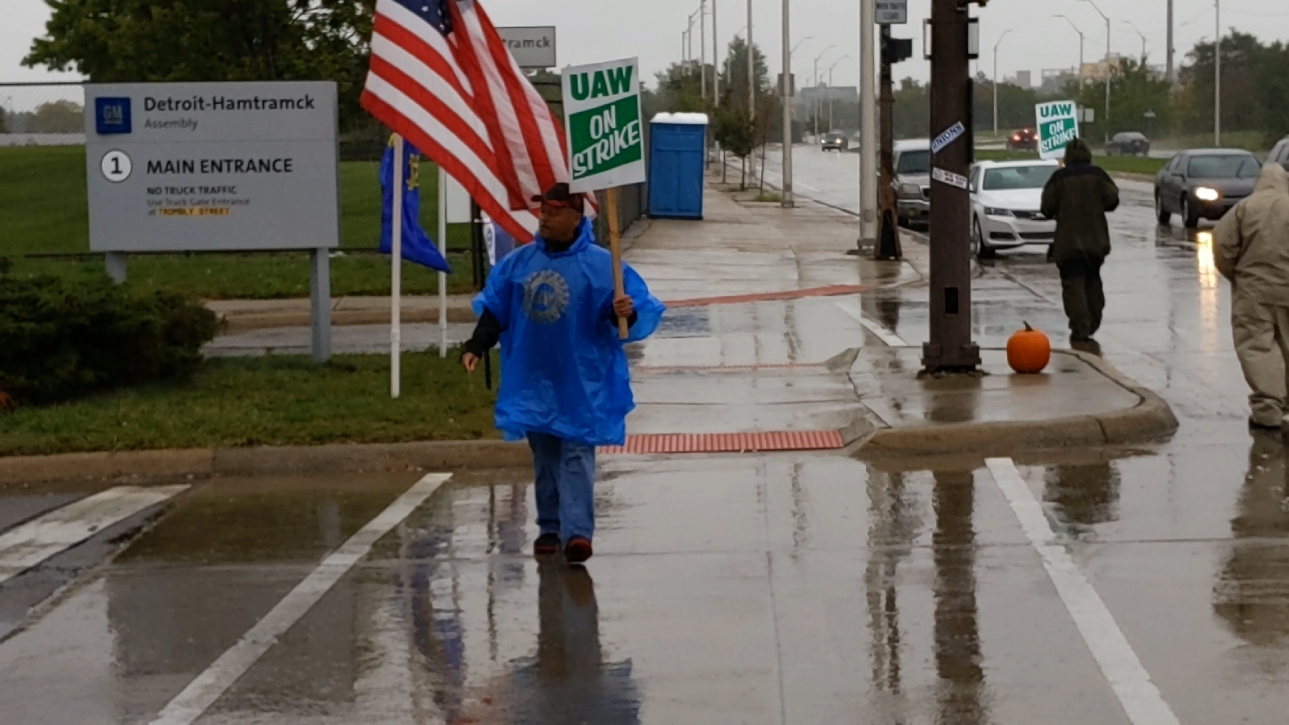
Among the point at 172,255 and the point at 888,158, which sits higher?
the point at 888,158

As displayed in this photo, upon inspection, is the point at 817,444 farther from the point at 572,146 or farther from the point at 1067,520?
the point at 572,146

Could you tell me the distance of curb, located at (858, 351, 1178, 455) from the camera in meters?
10.4

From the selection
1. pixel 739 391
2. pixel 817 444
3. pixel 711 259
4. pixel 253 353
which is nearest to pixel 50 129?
pixel 253 353

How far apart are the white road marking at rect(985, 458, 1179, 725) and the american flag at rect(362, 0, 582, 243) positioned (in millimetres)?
3621

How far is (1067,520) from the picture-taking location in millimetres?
8430

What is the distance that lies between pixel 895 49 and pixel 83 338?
53.3 ft

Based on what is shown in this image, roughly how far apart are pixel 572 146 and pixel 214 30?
31.4m

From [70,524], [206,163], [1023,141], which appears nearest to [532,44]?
[206,163]

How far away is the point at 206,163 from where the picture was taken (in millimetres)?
13656

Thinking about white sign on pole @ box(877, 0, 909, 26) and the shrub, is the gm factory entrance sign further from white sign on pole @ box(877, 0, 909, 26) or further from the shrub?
white sign on pole @ box(877, 0, 909, 26)

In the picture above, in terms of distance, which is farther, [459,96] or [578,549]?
[459,96]

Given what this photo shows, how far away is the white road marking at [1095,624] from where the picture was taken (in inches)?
220

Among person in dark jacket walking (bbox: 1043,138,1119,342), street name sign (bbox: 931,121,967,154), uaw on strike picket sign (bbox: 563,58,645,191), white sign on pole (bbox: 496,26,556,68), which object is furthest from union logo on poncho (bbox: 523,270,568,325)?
white sign on pole (bbox: 496,26,556,68)

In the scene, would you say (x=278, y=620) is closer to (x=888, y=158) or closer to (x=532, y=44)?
(x=532, y=44)
